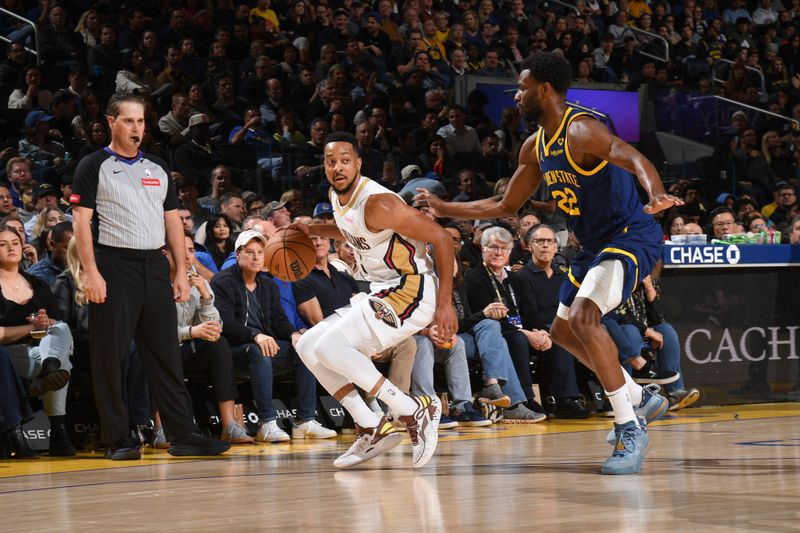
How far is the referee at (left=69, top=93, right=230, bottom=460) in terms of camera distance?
7000 millimetres

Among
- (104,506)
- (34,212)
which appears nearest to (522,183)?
(104,506)

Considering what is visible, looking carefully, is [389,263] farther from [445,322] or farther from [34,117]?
[34,117]

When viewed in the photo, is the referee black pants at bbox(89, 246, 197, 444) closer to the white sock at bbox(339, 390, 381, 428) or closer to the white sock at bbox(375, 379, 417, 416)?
the white sock at bbox(339, 390, 381, 428)

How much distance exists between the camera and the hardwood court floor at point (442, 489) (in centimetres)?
454

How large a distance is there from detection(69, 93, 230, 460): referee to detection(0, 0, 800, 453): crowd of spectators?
0.55m

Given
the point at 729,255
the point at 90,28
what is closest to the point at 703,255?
the point at 729,255

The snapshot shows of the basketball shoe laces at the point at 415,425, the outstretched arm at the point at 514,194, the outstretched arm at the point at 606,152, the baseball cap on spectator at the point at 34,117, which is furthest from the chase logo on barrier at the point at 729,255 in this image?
the baseball cap on spectator at the point at 34,117

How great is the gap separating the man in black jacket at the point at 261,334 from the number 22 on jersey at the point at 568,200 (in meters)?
2.74

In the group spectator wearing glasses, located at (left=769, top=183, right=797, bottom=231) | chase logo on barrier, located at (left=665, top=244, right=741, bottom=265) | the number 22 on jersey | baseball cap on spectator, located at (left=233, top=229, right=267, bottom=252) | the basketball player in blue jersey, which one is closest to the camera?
the basketball player in blue jersey

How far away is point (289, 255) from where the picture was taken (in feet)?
22.4

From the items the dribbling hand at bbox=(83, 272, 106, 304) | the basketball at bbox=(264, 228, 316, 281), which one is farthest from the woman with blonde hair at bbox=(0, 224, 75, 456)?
the basketball at bbox=(264, 228, 316, 281)

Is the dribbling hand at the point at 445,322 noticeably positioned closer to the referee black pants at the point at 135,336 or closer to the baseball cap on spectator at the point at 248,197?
the referee black pants at the point at 135,336

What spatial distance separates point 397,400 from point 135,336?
1.81 meters

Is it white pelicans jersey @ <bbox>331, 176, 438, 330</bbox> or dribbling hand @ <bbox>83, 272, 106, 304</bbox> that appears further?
dribbling hand @ <bbox>83, 272, 106, 304</bbox>
